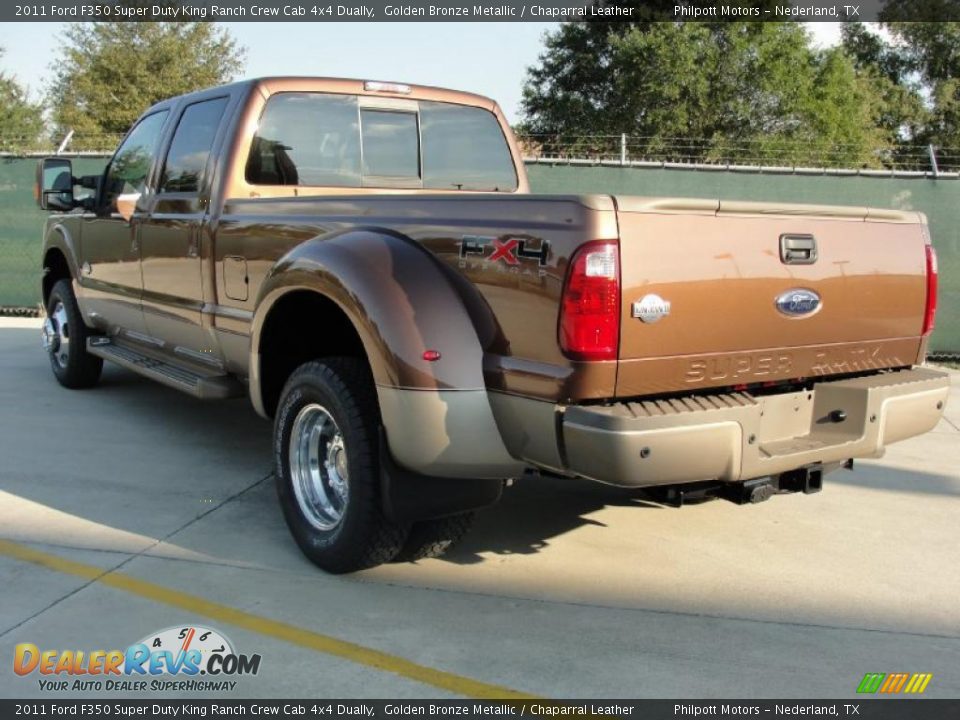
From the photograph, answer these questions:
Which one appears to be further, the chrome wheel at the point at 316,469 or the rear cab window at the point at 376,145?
the rear cab window at the point at 376,145

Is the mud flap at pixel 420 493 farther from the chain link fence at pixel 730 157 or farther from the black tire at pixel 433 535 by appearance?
the chain link fence at pixel 730 157

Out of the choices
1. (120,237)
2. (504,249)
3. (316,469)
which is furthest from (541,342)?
(120,237)

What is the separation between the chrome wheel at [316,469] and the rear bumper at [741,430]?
127 centimetres

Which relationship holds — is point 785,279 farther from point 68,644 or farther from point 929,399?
point 68,644

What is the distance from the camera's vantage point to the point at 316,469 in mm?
4133

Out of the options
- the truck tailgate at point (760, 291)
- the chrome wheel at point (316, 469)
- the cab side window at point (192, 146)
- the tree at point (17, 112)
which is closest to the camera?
the truck tailgate at point (760, 291)

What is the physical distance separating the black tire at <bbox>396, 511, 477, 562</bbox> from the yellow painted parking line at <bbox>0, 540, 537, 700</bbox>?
25.4 inches

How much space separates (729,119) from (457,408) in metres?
44.7

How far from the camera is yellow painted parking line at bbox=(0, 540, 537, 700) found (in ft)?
10.1

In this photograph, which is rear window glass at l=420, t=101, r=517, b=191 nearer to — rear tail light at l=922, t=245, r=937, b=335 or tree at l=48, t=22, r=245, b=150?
rear tail light at l=922, t=245, r=937, b=335

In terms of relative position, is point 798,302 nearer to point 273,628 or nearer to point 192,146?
point 273,628

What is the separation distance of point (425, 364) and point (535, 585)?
3.68ft

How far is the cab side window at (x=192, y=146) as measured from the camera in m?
5.19

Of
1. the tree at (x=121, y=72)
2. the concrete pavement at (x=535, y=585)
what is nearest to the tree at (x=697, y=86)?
the tree at (x=121, y=72)
